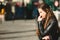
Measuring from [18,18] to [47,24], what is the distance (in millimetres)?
2623

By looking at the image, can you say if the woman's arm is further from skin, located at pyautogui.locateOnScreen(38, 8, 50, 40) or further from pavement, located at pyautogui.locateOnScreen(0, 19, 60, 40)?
pavement, located at pyautogui.locateOnScreen(0, 19, 60, 40)

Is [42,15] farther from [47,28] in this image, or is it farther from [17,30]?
[17,30]

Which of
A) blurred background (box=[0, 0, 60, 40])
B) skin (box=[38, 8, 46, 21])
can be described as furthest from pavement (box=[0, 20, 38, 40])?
skin (box=[38, 8, 46, 21])

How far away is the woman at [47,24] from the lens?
75.2 inches

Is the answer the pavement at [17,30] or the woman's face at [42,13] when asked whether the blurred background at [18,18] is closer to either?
the pavement at [17,30]

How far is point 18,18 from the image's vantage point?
14.8 ft

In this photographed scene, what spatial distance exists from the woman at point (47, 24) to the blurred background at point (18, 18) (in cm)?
123

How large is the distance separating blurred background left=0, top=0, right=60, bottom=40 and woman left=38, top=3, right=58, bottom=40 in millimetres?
1231

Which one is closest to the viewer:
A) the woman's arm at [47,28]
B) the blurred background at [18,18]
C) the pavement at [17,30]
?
the woman's arm at [47,28]

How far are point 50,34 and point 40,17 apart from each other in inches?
7.1

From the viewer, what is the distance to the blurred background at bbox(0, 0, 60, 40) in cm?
375

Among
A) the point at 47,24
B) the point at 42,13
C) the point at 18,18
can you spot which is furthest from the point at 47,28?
the point at 18,18

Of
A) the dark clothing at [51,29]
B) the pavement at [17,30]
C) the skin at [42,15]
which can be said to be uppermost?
the skin at [42,15]

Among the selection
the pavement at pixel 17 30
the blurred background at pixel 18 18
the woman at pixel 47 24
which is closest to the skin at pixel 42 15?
the woman at pixel 47 24
